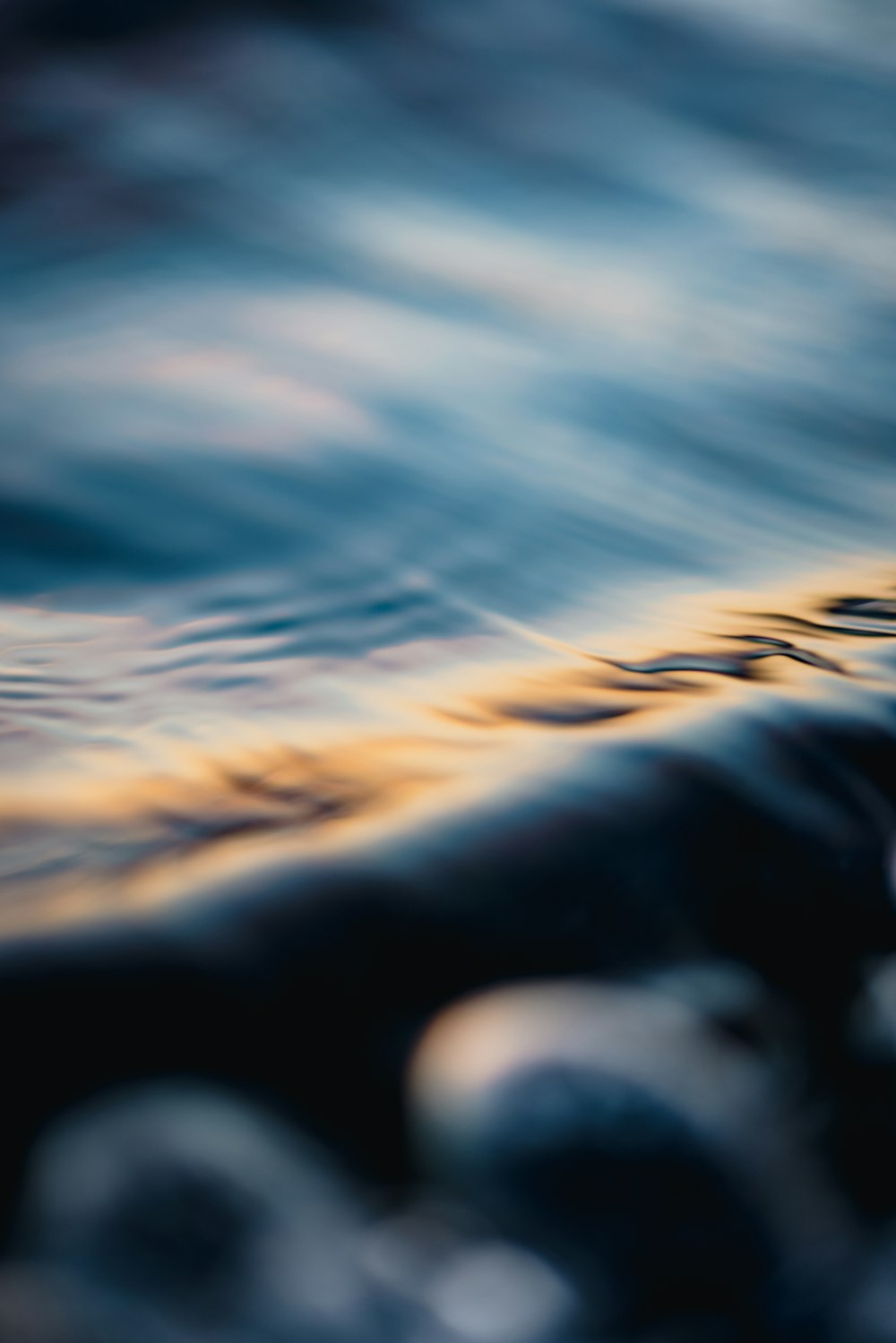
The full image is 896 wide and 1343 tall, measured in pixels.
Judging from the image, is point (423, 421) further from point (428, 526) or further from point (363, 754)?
point (363, 754)

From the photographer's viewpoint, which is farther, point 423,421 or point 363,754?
point 423,421

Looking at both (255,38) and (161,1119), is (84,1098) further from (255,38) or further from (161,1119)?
(255,38)

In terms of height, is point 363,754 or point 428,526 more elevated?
point 428,526

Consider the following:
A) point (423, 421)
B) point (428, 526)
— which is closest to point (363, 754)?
point (428, 526)

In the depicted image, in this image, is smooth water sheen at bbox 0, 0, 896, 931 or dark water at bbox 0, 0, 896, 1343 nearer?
dark water at bbox 0, 0, 896, 1343

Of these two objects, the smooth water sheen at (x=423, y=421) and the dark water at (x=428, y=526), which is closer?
the dark water at (x=428, y=526)
